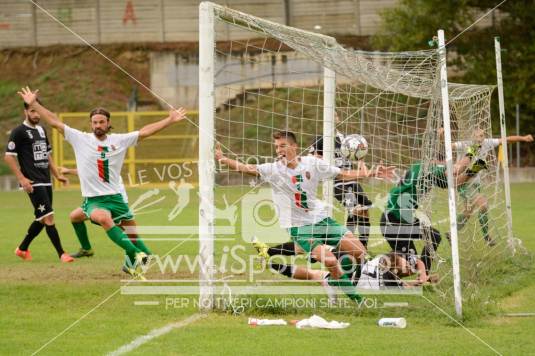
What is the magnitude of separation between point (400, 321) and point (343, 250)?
65.6 inches

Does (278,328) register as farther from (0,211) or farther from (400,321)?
(0,211)

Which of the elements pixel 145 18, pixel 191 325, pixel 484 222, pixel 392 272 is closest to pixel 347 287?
pixel 392 272

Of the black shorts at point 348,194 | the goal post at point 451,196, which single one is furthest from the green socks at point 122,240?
the goal post at point 451,196

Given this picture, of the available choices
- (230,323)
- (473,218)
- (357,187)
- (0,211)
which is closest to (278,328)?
(230,323)

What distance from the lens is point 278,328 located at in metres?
8.20

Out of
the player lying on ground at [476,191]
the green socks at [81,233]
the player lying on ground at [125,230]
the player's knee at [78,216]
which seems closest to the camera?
the player lying on ground at [125,230]

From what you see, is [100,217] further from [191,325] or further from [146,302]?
[191,325]

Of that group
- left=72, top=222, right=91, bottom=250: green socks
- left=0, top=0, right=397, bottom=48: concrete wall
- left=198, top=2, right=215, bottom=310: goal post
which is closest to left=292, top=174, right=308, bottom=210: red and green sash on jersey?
left=198, top=2, right=215, bottom=310: goal post

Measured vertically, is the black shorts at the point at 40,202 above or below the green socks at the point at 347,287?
above

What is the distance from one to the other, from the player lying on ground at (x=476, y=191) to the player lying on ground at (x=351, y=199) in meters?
1.34

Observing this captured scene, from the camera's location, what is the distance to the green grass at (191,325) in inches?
289

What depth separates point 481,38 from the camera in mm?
30859

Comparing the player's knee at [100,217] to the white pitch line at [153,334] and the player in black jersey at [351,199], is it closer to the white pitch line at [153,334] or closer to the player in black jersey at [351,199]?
the white pitch line at [153,334]

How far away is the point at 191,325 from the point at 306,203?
6.61ft
